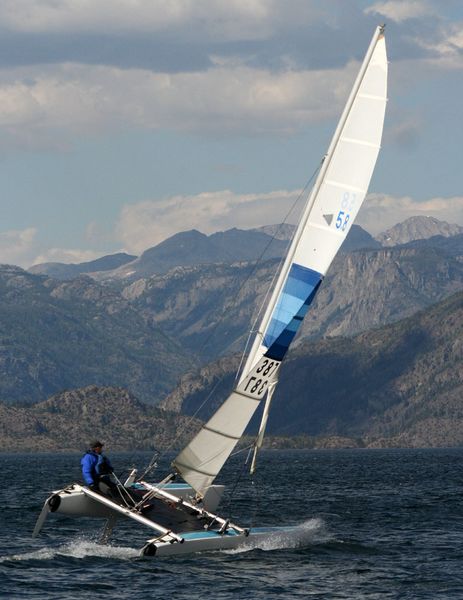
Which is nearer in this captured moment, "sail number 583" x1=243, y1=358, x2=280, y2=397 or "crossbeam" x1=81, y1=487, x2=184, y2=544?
"sail number 583" x1=243, y1=358, x2=280, y2=397

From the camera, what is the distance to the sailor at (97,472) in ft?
171

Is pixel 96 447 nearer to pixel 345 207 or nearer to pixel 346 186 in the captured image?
pixel 345 207

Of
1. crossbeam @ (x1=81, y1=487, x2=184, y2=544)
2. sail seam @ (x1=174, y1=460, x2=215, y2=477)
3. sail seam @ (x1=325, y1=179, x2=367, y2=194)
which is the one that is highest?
sail seam @ (x1=325, y1=179, x2=367, y2=194)

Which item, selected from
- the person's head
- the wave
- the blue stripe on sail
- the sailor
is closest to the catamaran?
the blue stripe on sail

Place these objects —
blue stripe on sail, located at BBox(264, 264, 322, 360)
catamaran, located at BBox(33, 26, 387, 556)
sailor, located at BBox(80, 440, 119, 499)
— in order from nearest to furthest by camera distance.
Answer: catamaran, located at BBox(33, 26, 387, 556)
blue stripe on sail, located at BBox(264, 264, 322, 360)
sailor, located at BBox(80, 440, 119, 499)

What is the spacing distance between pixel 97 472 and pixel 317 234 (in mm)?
12800

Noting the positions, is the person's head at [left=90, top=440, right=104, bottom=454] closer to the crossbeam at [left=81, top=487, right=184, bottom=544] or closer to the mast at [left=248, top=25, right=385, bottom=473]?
the crossbeam at [left=81, top=487, right=184, bottom=544]

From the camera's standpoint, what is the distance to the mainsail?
50438 millimetres

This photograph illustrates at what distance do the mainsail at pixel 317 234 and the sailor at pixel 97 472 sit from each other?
→ 3.73 meters

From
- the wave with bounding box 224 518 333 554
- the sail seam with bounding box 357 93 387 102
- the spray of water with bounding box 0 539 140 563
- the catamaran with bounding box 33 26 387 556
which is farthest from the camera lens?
the spray of water with bounding box 0 539 140 563

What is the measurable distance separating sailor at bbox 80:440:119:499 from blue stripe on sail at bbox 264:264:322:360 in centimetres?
810

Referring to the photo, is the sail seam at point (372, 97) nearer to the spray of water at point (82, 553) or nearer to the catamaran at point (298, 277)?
the catamaran at point (298, 277)

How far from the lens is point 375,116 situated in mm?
50625

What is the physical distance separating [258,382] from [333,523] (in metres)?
26.4
